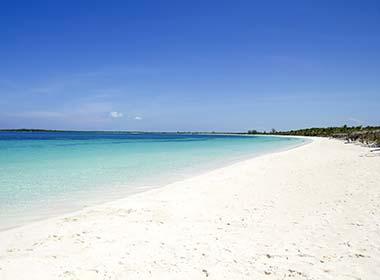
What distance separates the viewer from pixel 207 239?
15.3 feet

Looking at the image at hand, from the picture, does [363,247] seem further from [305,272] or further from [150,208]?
[150,208]

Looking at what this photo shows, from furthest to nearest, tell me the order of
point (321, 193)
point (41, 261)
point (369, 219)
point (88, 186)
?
point (88, 186) < point (321, 193) < point (369, 219) < point (41, 261)

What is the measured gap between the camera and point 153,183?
10.3 metres

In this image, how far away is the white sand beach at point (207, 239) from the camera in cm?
362

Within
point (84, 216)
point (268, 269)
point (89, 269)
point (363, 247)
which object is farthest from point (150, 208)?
point (363, 247)

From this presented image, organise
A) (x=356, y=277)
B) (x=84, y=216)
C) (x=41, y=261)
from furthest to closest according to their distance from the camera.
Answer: (x=84, y=216)
(x=41, y=261)
(x=356, y=277)

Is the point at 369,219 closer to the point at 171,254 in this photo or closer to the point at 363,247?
the point at 363,247

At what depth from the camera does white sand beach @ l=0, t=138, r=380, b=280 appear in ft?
11.9

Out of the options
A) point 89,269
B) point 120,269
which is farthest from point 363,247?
point 89,269

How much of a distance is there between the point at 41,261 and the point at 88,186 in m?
5.94

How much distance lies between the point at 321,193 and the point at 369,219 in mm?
2421

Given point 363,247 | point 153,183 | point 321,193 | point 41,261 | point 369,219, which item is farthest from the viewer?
point 153,183

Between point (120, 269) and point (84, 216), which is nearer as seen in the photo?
point (120, 269)

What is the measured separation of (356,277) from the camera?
11.3 ft
